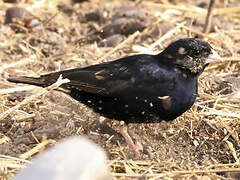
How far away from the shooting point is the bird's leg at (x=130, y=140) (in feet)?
13.4

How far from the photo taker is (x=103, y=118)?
15.2 ft

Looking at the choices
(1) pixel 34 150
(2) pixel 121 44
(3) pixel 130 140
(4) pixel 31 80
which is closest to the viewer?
(1) pixel 34 150

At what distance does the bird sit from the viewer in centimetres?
402

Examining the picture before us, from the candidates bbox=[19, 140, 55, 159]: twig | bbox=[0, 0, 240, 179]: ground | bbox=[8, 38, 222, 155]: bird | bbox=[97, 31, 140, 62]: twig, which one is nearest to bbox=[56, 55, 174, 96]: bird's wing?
bbox=[8, 38, 222, 155]: bird

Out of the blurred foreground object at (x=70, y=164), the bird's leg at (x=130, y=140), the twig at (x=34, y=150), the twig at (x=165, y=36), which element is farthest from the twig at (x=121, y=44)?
the blurred foreground object at (x=70, y=164)

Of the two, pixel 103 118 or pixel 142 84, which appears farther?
pixel 103 118

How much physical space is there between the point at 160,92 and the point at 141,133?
0.60m

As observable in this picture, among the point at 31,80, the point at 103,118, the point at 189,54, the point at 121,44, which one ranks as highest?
the point at 189,54

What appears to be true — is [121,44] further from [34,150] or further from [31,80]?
[34,150]

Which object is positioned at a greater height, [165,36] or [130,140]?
[165,36]

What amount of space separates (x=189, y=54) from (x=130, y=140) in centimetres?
77

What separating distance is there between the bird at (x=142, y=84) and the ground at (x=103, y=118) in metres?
0.25

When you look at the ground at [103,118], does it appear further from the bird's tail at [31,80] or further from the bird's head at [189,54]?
the bird's head at [189,54]

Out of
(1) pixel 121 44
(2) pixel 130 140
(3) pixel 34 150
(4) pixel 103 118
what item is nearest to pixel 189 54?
(2) pixel 130 140
